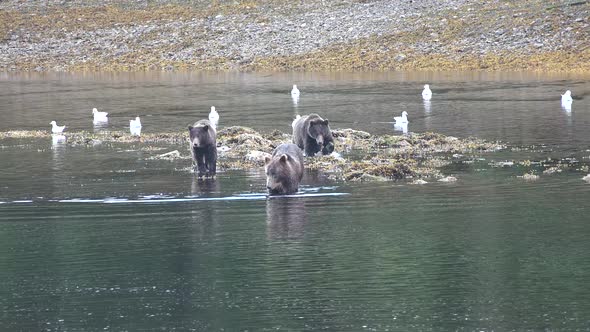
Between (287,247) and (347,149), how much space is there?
17192mm

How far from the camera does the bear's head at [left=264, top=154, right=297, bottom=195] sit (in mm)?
30120

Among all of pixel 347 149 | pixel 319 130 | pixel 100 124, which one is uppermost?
pixel 100 124

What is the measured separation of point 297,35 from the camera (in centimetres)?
11200

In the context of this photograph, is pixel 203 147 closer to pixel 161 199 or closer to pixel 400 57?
pixel 161 199

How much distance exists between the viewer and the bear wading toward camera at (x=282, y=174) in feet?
99.0

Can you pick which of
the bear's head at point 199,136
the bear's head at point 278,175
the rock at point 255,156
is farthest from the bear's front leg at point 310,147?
the bear's head at point 278,175

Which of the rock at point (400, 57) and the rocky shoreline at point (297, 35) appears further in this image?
the rock at point (400, 57)

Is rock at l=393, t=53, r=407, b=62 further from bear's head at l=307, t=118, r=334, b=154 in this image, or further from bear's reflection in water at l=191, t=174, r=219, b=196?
bear's reflection in water at l=191, t=174, r=219, b=196

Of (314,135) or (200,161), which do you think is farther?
(314,135)

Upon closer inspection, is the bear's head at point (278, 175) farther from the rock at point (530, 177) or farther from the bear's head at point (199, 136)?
the rock at point (530, 177)

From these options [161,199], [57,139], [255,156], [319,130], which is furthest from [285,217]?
[57,139]

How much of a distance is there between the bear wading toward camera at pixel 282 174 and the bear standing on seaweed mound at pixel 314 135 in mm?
8516

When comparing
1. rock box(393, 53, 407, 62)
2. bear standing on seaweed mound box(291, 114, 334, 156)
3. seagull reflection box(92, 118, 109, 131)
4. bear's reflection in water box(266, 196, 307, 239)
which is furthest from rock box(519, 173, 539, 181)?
rock box(393, 53, 407, 62)

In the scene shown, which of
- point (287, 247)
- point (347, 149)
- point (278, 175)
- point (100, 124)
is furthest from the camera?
point (100, 124)
